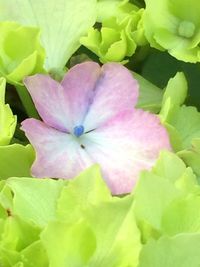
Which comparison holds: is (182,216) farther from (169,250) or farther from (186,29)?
(186,29)

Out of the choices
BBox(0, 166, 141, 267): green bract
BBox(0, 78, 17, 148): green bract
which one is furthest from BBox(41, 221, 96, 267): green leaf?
BBox(0, 78, 17, 148): green bract

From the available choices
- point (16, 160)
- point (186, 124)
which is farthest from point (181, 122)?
point (16, 160)

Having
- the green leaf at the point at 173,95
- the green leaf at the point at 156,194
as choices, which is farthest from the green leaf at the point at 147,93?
the green leaf at the point at 156,194

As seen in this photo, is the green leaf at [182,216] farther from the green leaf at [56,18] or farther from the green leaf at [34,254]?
the green leaf at [56,18]

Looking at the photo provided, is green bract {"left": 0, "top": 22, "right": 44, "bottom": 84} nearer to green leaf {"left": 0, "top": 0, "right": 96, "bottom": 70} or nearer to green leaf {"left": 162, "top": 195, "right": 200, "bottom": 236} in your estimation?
green leaf {"left": 0, "top": 0, "right": 96, "bottom": 70}

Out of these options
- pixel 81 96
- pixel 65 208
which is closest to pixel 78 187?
pixel 65 208

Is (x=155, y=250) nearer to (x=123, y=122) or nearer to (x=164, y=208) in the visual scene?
(x=164, y=208)
